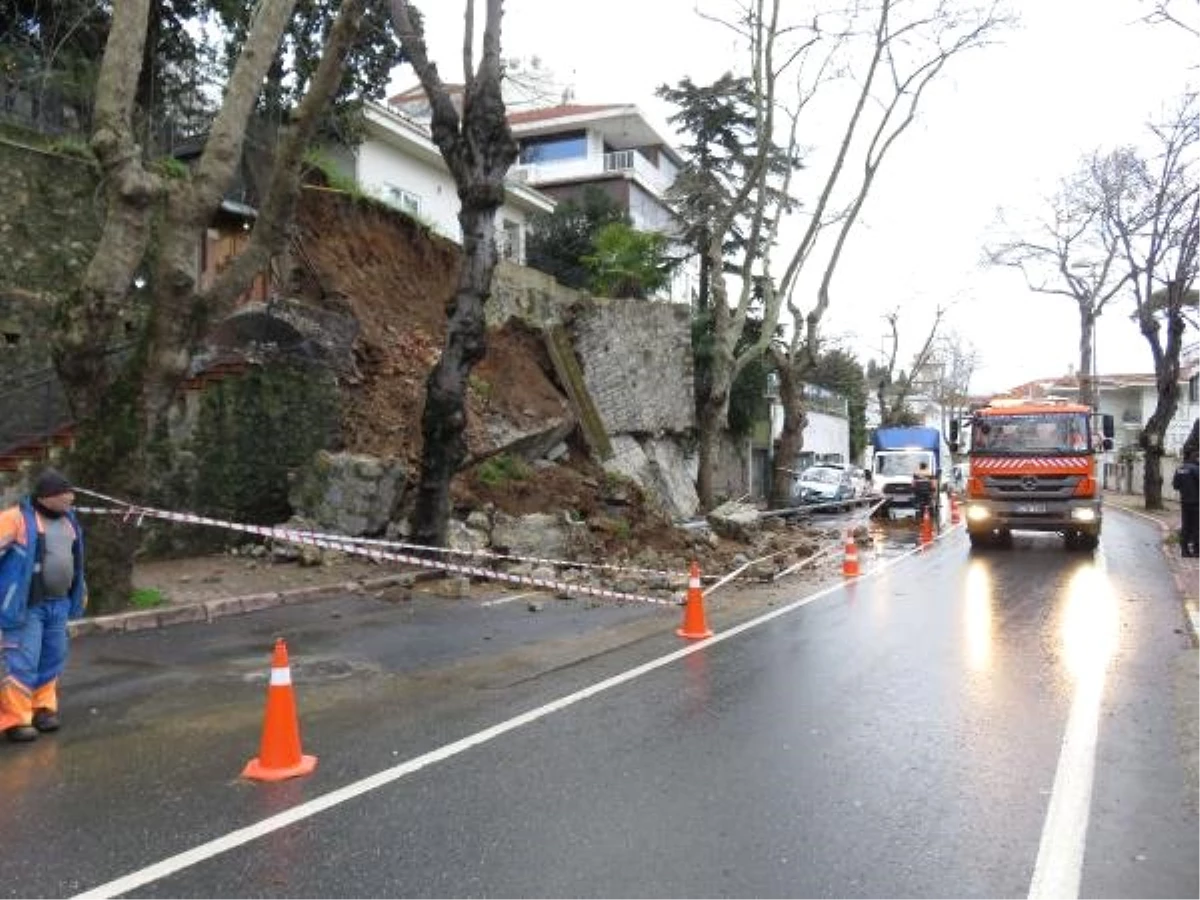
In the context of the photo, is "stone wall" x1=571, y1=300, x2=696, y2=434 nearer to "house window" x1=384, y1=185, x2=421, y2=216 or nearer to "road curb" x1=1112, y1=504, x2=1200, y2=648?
A: "house window" x1=384, y1=185, x2=421, y2=216

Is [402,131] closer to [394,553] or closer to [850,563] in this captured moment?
[394,553]

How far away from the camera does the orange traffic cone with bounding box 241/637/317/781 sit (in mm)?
5746

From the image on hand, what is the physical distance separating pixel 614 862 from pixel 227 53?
2108 cm

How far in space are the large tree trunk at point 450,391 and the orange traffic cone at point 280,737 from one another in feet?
29.3

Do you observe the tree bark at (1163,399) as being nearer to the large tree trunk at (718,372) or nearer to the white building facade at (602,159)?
the large tree trunk at (718,372)

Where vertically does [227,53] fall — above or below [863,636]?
above

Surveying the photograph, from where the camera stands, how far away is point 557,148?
156 feet

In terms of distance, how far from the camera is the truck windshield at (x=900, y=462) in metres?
33.0

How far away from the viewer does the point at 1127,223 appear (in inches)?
1238

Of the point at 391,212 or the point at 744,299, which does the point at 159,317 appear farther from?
the point at 744,299

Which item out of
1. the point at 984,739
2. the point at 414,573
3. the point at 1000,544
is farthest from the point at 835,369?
the point at 984,739

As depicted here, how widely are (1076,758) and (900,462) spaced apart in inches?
1099

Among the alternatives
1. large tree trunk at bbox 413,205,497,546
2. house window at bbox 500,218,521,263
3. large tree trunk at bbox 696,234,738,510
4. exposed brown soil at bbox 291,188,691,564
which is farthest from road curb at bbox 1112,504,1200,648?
house window at bbox 500,218,521,263

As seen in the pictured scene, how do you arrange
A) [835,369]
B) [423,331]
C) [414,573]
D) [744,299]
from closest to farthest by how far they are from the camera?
[414,573], [423,331], [744,299], [835,369]
